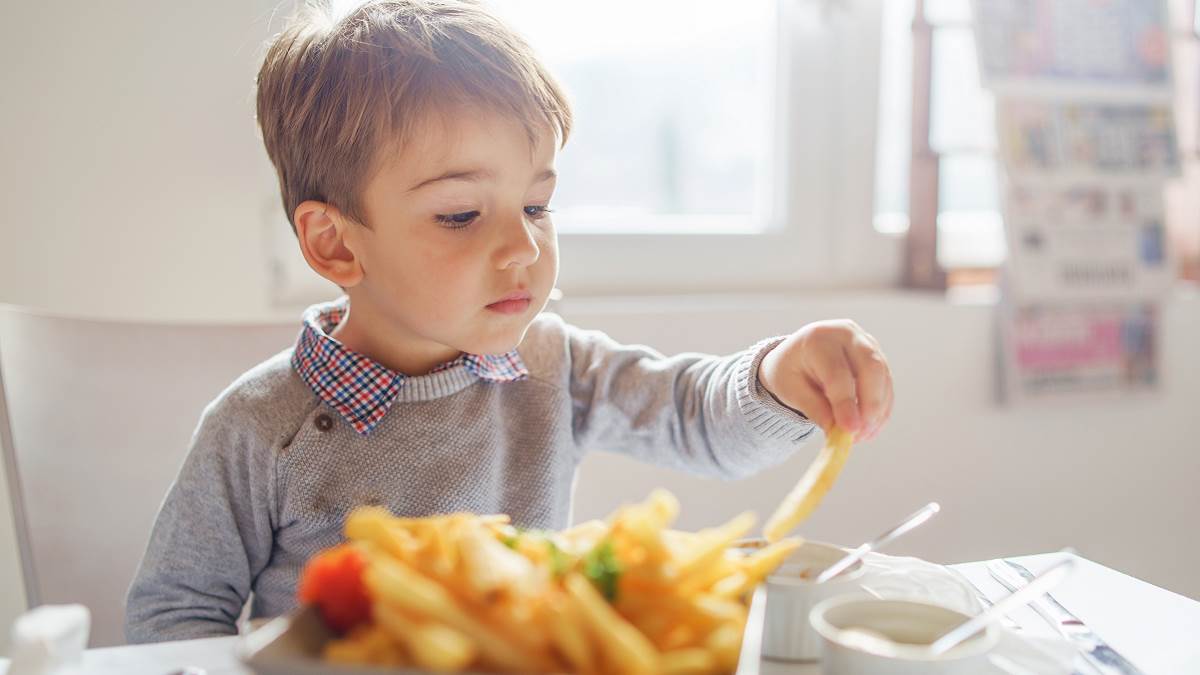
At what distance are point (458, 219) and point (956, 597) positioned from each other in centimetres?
53

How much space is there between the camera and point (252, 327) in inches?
43.6

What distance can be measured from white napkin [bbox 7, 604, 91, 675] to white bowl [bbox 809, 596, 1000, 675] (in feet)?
1.39

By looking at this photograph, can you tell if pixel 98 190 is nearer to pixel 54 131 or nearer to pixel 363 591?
pixel 54 131

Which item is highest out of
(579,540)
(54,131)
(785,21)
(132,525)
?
(785,21)

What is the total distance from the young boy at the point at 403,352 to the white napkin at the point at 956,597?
18 cm

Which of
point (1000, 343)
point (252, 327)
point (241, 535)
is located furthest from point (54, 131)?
point (1000, 343)

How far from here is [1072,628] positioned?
72cm

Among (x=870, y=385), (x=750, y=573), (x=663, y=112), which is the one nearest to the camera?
(x=750, y=573)

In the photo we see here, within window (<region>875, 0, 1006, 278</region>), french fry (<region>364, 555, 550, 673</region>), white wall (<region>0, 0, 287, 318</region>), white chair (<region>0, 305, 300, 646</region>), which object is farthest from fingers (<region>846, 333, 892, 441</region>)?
window (<region>875, 0, 1006, 278</region>)

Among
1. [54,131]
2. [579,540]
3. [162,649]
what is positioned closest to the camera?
[579,540]

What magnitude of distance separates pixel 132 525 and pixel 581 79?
1090 millimetres

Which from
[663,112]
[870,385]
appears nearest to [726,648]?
[870,385]

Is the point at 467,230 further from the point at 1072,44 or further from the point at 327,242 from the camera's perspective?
the point at 1072,44

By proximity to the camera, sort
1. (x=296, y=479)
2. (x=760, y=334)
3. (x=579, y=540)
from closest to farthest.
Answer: (x=579, y=540)
(x=296, y=479)
(x=760, y=334)
